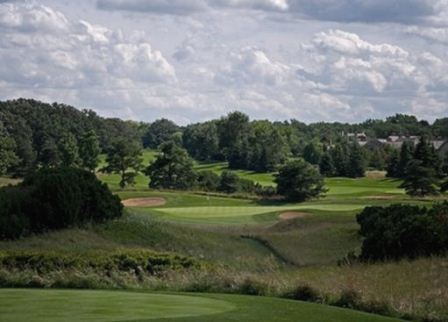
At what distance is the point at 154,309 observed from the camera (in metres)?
14.2

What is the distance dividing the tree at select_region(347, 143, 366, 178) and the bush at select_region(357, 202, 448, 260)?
7926cm

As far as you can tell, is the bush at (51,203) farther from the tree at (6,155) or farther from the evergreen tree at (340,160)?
the evergreen tree at (340,160)

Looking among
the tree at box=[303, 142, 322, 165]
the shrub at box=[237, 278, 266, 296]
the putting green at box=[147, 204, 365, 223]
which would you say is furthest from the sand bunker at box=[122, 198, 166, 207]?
the tree at box=[303, 142, 322, 165]

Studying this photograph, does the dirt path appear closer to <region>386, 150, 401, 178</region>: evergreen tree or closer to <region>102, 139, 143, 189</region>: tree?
<region>102, 139, 143, 189</region>: tree

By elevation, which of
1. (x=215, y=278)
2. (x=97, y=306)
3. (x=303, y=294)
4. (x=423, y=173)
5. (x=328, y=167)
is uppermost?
(x=328, y=167)

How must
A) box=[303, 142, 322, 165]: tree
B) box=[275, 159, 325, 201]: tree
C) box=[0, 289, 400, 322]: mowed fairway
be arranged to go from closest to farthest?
1. box=[0, 289, 400, 322]: mowed fairway
2. box=[275, 159, 325, 201]: tree
3. box=[303, 142, 322, 165]: tree

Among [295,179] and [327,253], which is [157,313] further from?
[295,179]

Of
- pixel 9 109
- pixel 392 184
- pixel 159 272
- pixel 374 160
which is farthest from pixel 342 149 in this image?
pixel 159 272

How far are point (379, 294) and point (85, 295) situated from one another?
6.20 m

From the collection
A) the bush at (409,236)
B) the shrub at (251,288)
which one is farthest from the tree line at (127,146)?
the shrub at (251,288)

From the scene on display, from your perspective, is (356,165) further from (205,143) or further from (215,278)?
(215,278)

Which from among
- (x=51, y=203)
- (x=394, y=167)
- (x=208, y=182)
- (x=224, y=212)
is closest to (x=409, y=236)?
(x=51, y=203)

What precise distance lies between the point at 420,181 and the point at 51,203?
4751cm

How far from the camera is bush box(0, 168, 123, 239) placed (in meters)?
34.9
